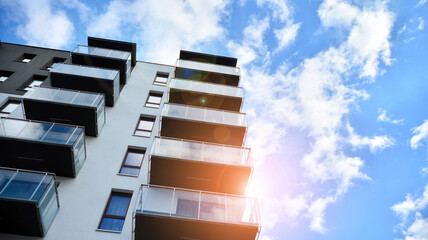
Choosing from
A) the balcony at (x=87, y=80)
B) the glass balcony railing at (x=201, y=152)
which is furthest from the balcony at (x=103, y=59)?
the glass balcony railing at (x=201, y=152)

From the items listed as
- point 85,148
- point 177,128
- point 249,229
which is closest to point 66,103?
point 85,148

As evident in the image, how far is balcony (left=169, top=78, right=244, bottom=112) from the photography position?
53.8ft

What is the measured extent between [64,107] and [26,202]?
556 cm

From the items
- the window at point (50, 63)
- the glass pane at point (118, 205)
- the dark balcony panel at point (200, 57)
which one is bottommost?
the glass pane at point (118, 205)

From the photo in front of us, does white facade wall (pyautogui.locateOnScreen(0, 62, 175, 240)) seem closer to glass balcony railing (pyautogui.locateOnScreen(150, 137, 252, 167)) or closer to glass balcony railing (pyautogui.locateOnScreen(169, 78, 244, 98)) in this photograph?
glass balcony railing (pyautogui.locateOnScreen(169, 78, 244, 98))

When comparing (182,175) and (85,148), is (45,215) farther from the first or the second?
(182,175)

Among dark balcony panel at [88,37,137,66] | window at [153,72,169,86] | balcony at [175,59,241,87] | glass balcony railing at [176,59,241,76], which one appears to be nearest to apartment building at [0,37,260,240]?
window at [153,72,169,86]

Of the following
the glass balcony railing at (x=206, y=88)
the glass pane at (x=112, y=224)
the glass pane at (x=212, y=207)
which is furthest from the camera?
the glass balcony railing at (x=206, y=88)

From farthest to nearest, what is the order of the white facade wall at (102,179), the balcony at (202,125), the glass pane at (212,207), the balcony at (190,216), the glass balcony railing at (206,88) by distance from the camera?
the glass balcony railing at (206,88)
the balcony at (202,125)
the white facade wall at (102,179)
the glass pane at (212,207)
the balcony at (190,216)

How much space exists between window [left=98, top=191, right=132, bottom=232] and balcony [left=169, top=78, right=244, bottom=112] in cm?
702

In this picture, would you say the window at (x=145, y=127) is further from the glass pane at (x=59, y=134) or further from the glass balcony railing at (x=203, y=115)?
the glass pane at (x=59, y=134)

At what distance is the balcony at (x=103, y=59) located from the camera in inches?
681

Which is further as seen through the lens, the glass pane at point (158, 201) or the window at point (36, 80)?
the window at point (36, 80)

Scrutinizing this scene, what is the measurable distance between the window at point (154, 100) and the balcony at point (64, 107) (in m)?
3.64
